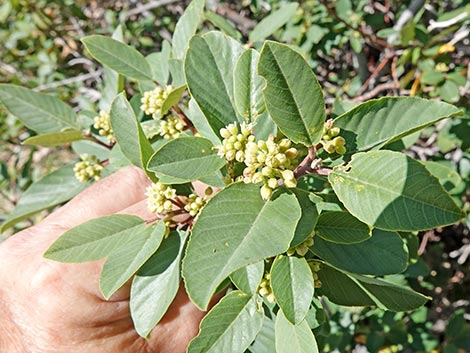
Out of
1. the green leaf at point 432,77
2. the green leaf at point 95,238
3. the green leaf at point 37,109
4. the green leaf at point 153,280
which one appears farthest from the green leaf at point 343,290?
the green leaf at point 432,77

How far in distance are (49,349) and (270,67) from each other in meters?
1.02

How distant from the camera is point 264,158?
0.91 meters

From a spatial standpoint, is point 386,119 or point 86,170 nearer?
point 386,119

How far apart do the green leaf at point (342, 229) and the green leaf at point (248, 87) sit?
10.4 inches

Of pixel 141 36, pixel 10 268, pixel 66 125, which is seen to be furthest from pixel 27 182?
pixel 10 268

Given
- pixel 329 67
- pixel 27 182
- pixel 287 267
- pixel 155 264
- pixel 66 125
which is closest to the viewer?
pixel 287 267

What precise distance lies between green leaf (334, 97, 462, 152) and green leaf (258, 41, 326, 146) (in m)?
0.07

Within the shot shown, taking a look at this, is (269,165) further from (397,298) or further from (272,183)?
(397,298)

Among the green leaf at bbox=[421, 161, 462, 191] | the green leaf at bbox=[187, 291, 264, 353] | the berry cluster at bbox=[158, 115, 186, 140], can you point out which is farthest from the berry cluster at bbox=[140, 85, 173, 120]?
the green leaf at bbox=[421, 161, 462, 191]

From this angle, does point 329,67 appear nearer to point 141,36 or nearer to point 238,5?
point 238,5

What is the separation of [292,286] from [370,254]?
22cm

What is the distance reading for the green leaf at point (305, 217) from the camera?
88 centimetres

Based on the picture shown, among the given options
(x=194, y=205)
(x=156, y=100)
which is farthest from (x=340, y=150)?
(x=156, y=100)

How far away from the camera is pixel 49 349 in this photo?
1378 mm
